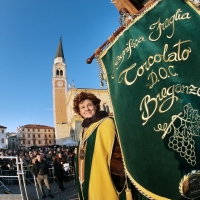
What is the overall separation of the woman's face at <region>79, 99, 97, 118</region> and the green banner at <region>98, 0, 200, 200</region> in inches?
33.6

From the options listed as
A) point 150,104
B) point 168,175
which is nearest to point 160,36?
point 150,104

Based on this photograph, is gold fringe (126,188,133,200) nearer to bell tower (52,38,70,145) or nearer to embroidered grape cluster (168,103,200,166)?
embroidered grape cluster (168,103,200,166)

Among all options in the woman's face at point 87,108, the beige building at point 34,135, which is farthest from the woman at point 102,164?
the beige building at point 34,135

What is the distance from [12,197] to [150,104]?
4726 mm

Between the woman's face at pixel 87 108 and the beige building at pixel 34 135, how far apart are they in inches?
4085

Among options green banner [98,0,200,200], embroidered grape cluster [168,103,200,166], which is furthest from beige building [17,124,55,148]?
embroidered grape cluster [168,103,200,166]

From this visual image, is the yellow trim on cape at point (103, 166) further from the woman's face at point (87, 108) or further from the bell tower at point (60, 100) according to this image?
the bell tower at point (60, 100)

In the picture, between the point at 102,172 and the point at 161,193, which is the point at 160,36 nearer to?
the point at 161,193

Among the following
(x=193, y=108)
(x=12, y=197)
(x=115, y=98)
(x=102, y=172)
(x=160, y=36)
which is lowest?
(x=12, y=197)

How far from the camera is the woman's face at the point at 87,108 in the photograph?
8.02 ft

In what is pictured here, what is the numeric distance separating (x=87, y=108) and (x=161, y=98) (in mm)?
1252

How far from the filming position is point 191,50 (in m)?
1.24

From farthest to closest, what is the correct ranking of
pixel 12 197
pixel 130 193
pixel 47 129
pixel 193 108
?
pixel 47 129
pixel 12 197
pixel 130 193
pixel 193 108

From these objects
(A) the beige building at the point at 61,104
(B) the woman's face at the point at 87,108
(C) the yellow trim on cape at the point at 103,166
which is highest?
(A) the beige building at the point at 61,104
